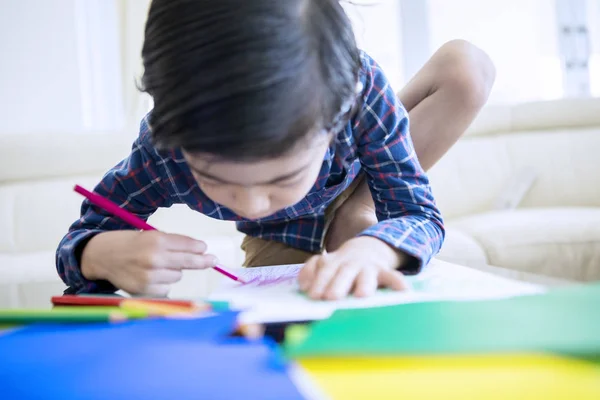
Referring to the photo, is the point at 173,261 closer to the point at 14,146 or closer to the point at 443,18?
the point at 14,146

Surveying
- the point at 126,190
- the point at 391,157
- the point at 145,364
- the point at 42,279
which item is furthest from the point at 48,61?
the point at 145,364

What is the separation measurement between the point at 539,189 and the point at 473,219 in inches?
16.5

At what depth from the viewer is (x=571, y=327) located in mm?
283

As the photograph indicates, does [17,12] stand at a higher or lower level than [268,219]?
higher

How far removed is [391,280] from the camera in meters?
0.51

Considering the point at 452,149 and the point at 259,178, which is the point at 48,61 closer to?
the point at 452,149

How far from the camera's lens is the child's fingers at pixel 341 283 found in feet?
1.55

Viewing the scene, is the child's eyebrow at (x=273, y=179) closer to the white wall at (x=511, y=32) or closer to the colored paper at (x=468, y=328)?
the colored paper at (x=468, y=328)

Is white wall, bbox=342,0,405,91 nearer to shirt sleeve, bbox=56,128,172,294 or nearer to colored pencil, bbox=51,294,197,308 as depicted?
shirt sleeve, bbox=56,128,172,294

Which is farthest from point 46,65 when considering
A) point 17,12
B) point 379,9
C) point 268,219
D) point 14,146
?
point 268,219

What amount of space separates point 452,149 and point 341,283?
1.55 m

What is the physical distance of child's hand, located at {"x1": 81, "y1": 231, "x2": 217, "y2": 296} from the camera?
576 millimetres

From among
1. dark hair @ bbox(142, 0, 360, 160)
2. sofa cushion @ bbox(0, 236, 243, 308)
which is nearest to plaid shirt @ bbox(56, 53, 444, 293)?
dark hair @ bbox(142, 0, 360, 160)

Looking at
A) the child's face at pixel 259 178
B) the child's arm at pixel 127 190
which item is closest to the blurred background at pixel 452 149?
the child's face at pixel 259 178
